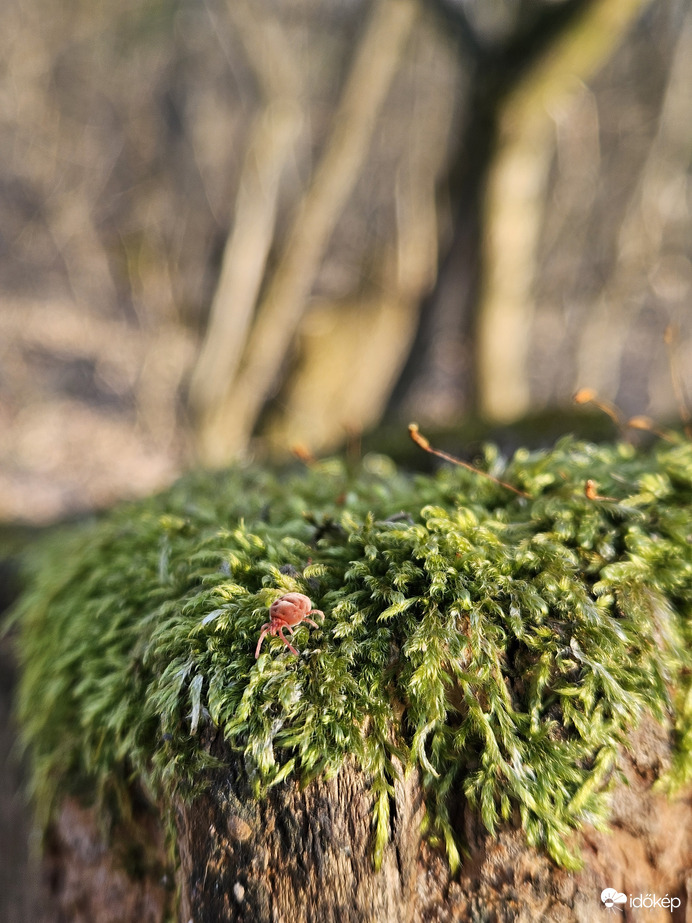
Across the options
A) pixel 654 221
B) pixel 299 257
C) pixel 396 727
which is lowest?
pixel 396 727

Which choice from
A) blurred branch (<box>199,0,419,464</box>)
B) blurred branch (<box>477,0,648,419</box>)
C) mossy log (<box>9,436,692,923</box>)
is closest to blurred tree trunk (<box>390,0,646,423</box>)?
blurred branch (<box>477,0,648,419</box>)

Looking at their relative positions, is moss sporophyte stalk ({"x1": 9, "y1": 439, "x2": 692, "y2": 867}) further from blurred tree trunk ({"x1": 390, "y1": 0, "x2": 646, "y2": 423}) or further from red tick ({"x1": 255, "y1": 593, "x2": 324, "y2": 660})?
blurred tree trunk ({"x1": 390, "y1": 0, "x2": 646, "y2": 423})

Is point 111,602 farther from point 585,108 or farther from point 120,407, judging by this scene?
point 585,108

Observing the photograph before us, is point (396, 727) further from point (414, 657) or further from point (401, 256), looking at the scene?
point (401, 256)

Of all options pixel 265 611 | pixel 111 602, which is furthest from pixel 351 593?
pixel 111 602

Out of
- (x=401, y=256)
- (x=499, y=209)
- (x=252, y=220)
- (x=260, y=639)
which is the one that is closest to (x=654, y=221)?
(x=401, y=256)

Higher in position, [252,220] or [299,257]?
[252,220]

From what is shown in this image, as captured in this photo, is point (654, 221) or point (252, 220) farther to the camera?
point (654, 221)
